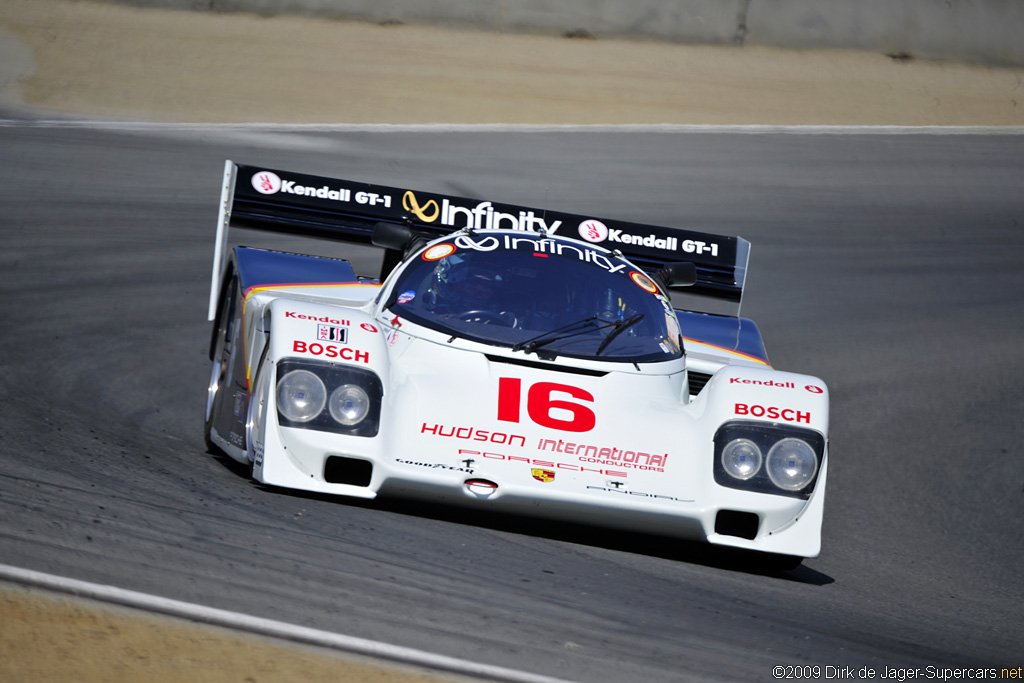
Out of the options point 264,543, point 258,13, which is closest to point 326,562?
point 264,543

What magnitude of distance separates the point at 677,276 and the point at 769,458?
77.1 inches

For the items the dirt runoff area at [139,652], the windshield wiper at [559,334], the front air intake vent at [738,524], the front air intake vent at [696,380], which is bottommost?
the dirt runoff area at [139,652]

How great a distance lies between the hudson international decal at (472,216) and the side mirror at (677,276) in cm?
85

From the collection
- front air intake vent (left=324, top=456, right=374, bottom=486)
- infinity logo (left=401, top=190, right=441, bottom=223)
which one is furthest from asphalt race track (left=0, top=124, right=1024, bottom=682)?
infinity logo (left=401, top=190, right=441, bottom=223)

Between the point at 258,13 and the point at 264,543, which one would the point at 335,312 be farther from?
the point at 258,13

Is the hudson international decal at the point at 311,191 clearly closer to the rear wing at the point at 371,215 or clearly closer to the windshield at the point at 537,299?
the rear wing at the point at 371,215

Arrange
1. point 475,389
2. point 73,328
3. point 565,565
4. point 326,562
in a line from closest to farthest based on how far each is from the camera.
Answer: point 326,562 < point 565,565 < point 475,389 < point 73,328

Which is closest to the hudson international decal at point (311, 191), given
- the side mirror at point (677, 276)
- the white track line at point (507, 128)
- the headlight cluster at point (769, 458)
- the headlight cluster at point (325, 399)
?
the side mirror at point (677, 276)

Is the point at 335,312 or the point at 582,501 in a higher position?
the point at 335,312

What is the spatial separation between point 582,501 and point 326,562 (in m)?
1.09

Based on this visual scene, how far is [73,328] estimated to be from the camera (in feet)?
26.3

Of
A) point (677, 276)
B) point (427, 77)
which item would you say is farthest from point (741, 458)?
point (427, 77)

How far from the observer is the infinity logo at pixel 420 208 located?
23.9 feet

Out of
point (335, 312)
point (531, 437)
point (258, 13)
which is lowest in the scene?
point (531, 437)
